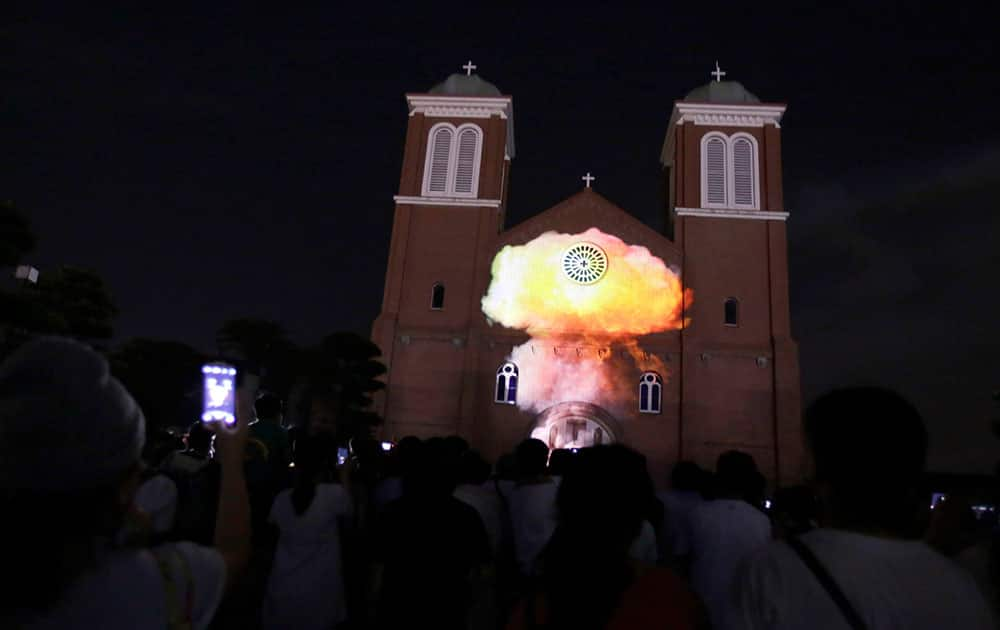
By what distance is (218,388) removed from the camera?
570cm

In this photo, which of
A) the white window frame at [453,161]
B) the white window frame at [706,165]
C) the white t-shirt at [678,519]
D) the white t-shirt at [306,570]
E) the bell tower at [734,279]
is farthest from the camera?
the white window frame at [453,161]

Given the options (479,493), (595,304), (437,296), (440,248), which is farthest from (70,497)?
(440,248)

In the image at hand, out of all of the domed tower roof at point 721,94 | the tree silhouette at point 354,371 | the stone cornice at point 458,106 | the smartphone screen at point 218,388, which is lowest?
the smartphone screen at point 218,388

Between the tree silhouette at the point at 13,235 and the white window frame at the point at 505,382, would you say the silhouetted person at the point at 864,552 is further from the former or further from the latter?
the white window frame at the point at 505,382

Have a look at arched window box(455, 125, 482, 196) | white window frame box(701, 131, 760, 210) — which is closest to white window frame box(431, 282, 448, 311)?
arched window box(455, 125, 482, 196)

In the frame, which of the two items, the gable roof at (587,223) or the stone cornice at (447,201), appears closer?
the gable roof at (587,223)

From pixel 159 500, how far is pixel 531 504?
8.81ft

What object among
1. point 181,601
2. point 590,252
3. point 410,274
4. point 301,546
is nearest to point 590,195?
point 590,252

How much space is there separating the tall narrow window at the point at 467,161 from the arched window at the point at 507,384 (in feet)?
24.7

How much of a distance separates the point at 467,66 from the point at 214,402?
2745 centimetres

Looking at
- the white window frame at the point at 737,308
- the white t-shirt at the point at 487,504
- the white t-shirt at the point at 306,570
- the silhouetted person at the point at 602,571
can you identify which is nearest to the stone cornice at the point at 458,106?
the white window frame at the point at 737,308

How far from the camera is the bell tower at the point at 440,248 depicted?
24.5 metres

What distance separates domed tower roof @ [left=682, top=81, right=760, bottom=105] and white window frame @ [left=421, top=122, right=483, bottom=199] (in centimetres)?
906

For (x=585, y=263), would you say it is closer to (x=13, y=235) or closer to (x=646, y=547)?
(x=13, y=235)
